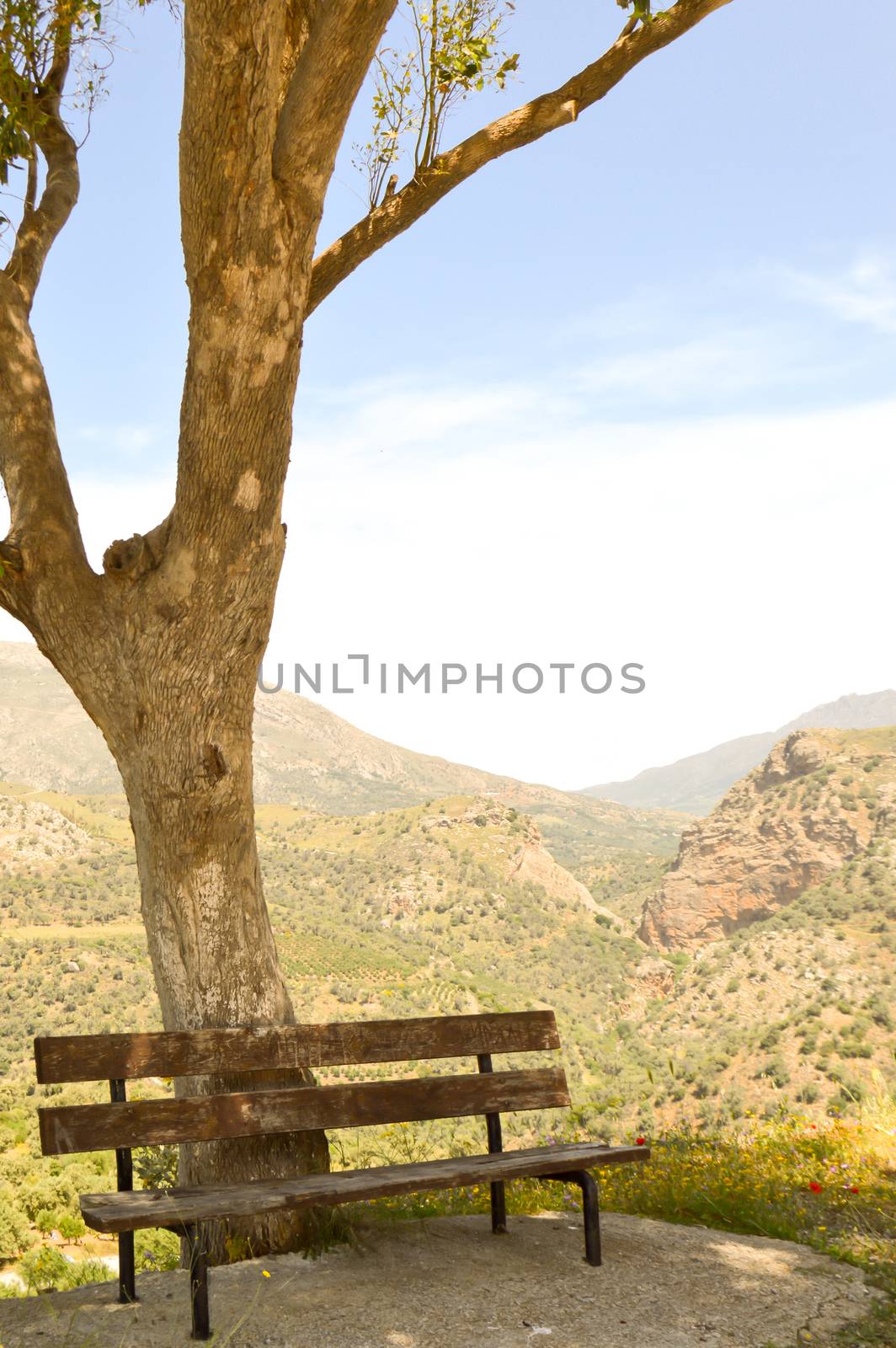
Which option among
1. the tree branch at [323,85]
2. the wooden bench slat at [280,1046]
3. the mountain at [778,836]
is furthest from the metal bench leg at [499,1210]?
the mountain at [778,836]

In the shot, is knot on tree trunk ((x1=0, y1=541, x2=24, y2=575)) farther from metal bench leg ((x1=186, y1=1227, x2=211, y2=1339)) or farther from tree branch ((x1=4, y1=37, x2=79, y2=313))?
metal bench leg ((x1=186, y1=1227, x2=211, y2=1339))

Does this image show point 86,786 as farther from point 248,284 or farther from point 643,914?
point 248,284

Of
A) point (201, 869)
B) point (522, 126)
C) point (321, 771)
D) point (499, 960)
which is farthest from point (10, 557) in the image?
point (321, 771)

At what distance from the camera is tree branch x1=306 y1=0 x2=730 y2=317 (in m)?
5.09

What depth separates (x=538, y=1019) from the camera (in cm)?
457

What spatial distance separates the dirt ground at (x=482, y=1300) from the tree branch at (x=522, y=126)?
4209 mm

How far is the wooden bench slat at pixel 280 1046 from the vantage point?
3523 millimetres

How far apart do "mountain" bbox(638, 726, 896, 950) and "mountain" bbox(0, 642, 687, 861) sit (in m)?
18.3

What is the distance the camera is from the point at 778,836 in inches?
2224

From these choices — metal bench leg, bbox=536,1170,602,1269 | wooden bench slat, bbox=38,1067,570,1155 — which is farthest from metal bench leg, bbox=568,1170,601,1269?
wooden bench slat, bbox=38,1067,570,1155

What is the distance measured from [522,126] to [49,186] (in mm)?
2763

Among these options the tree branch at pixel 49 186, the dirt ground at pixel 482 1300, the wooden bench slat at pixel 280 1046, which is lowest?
the dirt ground at pixel 482 1300

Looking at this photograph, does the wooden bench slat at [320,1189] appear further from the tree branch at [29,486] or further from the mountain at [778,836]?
the mountain at [778,836]

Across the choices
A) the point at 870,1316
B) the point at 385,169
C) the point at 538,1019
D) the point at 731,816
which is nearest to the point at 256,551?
the point at 538,1019
